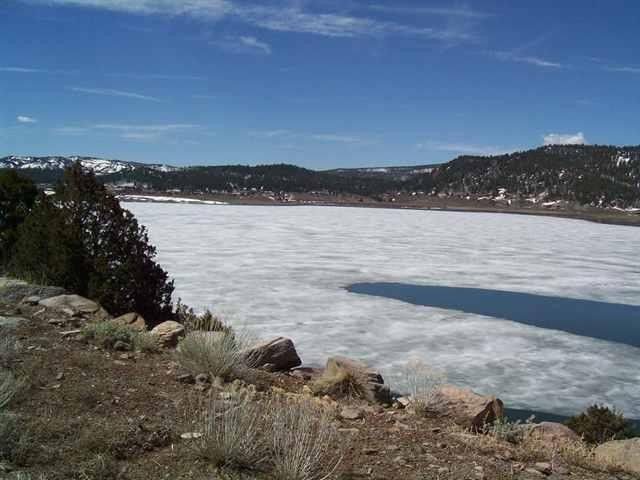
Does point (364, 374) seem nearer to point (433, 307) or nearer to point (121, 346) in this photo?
point (121, 346)

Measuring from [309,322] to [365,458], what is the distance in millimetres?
9334

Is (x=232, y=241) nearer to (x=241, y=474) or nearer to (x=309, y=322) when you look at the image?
(x=309, y=322)

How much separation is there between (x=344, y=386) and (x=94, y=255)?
246 inches

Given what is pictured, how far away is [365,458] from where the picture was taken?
181 inches

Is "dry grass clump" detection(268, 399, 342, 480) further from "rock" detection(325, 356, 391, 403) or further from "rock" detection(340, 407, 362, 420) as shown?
"rock" detection(325, 356, 391, 403)

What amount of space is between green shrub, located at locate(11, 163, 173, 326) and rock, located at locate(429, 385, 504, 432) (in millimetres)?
5967

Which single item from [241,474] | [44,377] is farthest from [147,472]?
[44,377]

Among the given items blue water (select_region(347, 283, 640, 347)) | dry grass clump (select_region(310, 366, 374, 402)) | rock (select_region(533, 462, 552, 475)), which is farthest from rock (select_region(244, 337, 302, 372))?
blue water (select_region(347, 283, 640, 347))

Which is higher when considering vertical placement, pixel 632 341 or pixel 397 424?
pixel 397 424

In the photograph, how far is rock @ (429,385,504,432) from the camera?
6.18 m

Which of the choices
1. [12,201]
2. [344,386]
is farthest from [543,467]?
[12,201]

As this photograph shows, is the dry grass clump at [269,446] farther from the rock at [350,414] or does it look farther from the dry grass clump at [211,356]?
the dry grass clump at [211,356]

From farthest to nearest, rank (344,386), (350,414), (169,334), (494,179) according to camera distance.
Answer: (494,179) → (169,334) → (344,386) → (350,414)

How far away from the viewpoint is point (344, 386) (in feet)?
22.7
